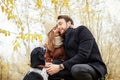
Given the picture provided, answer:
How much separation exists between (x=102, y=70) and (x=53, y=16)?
315 centimetres

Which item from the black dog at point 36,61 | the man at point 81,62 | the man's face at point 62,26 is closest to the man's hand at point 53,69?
the man at point 81,62

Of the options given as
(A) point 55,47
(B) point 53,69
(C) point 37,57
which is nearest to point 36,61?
(C) point 37,57

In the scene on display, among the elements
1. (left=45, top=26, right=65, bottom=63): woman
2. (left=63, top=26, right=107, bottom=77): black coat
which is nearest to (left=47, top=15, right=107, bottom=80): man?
(left=63, top=26, right=107, bottom=77): black coat

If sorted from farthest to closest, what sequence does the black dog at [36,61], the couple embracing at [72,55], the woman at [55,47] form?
the woman at [55,47] < the couple embracing at [72,55] < the black dog at [36,61]

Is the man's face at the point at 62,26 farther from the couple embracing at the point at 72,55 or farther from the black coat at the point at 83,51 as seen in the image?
the black coat at the point at 83,51

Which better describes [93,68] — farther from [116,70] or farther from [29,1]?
[29,1]

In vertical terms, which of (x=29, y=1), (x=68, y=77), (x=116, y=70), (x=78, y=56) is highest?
(x=29, y=1)

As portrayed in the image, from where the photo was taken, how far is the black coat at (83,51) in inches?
145

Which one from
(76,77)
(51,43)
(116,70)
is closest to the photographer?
(76,77)

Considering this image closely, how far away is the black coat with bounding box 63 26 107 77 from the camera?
369 centimetres

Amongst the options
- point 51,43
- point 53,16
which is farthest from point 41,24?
point 51,43

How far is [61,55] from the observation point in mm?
3961

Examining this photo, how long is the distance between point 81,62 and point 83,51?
0.14 m

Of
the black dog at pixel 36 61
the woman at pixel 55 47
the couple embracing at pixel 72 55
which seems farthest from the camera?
the woman at pixel 55 47
